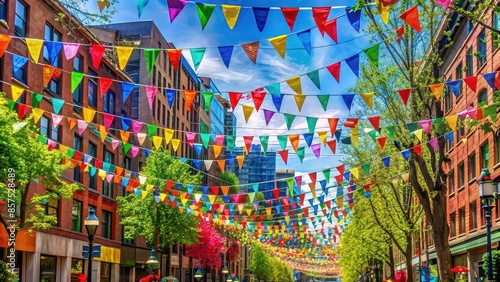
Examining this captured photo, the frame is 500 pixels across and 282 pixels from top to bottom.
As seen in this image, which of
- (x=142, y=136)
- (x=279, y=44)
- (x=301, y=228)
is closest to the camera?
(x=279, y=44)

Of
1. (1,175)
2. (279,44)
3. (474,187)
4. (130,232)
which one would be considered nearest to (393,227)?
(474,187)

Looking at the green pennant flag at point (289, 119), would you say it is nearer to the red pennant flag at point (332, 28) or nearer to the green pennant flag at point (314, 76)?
the green pennant flag at point (314, 76)

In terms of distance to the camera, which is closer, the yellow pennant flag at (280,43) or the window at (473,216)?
the yellow pennant flag at (280,43)

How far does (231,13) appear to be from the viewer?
448 inches

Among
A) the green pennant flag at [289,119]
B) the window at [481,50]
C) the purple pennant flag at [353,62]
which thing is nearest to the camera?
the purple pennant flag at [353,62]

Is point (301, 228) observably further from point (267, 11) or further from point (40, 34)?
point (267, 11)

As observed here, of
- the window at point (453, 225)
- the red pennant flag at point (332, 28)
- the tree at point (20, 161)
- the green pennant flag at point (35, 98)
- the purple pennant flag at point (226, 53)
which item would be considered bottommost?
the window at point (453, 225)

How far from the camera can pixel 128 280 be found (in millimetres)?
50219

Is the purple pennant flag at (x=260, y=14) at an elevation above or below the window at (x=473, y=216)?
above

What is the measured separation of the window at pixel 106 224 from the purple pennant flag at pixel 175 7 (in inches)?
1380

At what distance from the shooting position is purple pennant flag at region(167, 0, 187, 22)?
423 inches

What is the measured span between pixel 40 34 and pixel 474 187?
2415 cm

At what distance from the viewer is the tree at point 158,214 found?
146ft

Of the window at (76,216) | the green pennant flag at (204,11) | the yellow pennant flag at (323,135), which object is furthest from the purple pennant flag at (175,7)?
the window at (76,216)
